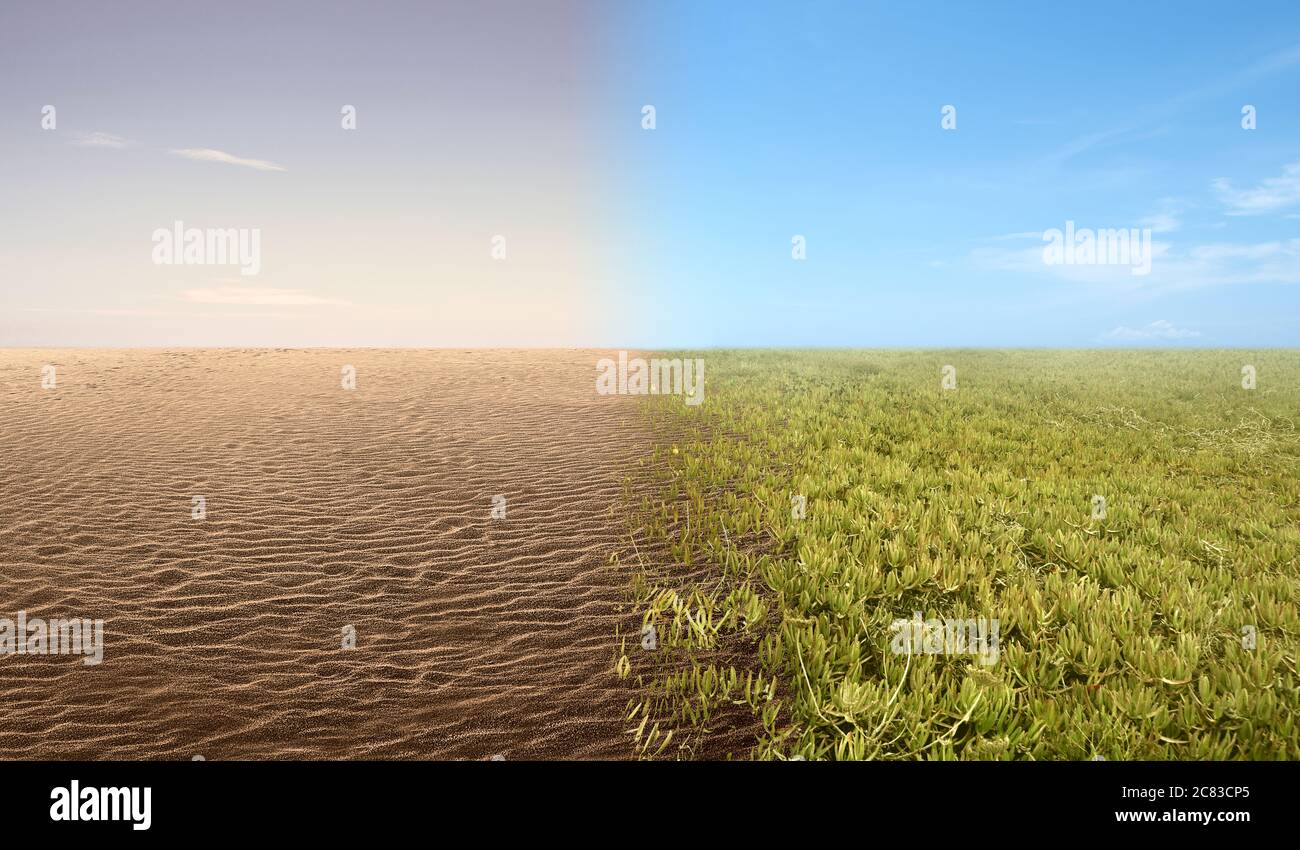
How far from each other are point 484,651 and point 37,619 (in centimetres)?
520

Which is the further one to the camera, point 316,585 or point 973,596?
point 316,585

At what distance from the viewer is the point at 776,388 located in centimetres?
2953

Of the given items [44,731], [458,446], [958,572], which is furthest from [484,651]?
[458,446]

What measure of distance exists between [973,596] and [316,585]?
762cm

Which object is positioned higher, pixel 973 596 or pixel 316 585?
pixel 973 596

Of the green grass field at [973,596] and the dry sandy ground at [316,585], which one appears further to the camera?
the dry sandy ground at [316,585]

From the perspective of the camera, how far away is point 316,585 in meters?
8.65

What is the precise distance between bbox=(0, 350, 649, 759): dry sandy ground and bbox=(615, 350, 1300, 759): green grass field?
100 centimetres

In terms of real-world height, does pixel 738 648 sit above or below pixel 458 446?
below

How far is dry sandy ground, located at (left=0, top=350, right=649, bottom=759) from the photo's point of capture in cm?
558

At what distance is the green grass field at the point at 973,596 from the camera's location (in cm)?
493

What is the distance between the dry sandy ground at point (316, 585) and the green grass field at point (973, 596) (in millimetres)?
1002
